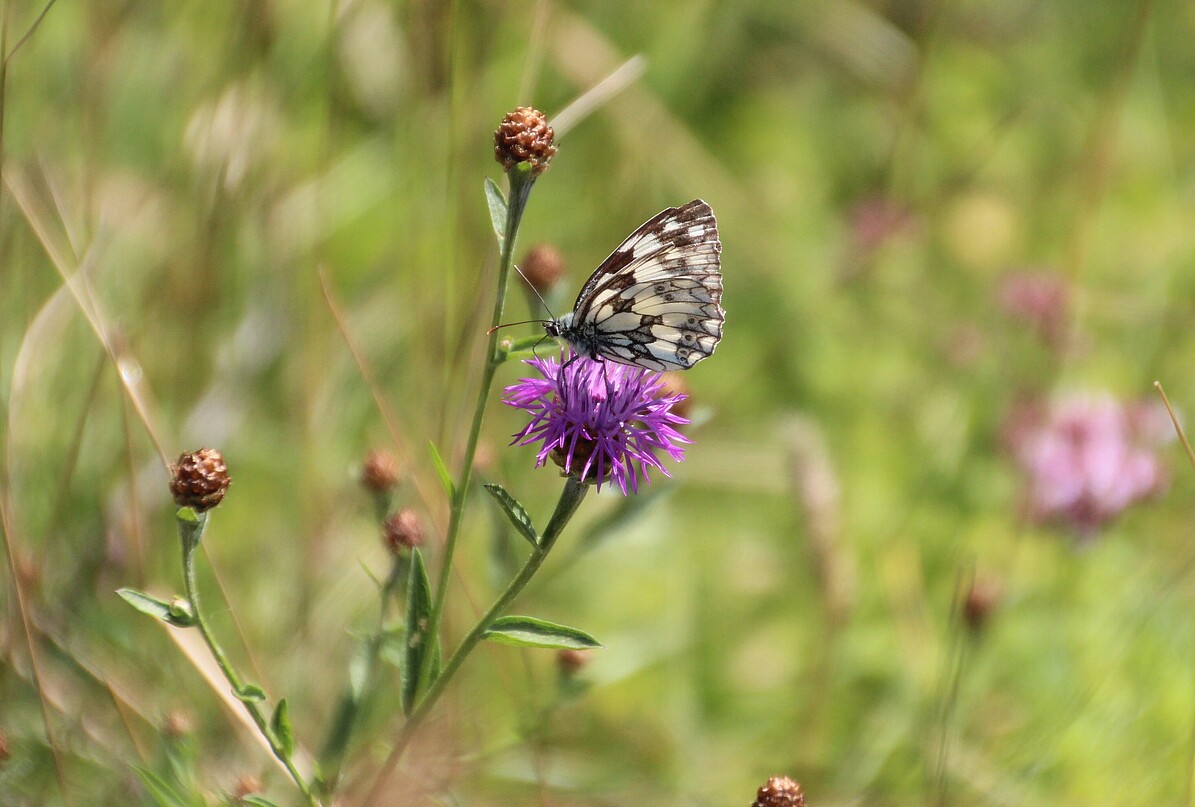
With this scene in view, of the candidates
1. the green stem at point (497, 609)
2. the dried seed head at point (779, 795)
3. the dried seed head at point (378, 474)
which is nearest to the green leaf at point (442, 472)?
the green stem at point (497, 609)

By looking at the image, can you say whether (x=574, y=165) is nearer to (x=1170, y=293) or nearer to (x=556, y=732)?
(x=556, y=732)

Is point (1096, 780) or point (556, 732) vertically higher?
point (1096, 780)

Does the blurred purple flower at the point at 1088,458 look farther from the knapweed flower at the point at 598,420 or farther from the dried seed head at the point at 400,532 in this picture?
the dried seed head at the point at 400,532

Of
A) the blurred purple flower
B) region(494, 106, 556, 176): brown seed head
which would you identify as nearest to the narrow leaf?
region(494, 106, 556, 176): brown seed head

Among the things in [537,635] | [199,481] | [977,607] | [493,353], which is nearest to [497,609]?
[537,635]

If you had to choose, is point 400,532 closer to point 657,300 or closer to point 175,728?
point 175,728

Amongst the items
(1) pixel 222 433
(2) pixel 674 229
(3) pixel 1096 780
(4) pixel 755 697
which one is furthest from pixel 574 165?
(3) pixel 1096 780
